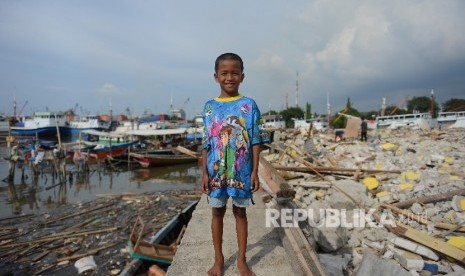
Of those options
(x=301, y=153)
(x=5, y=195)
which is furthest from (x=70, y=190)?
(x=301, y=153)

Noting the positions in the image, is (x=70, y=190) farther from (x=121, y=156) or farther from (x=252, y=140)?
(x=252, y=140)

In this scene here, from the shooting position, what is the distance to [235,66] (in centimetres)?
247

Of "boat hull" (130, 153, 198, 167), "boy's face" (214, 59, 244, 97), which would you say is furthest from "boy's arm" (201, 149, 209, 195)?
"boat hull" (130, 153, 198, 167)

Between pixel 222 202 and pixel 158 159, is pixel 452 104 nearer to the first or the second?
pixel 158 159

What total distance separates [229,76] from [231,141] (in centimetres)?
A: 55

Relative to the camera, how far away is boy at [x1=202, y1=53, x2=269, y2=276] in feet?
8.08

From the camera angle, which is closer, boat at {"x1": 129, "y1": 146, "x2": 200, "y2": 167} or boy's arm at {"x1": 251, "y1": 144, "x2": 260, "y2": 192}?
boy's arm at {"x1": 251, "y1": 144, "x2": 260, "y2": 192}

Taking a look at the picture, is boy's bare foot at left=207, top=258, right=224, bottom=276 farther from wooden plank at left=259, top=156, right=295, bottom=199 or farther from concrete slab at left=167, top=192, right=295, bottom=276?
wooden plank at left=259, top=156, right=295, bottom=199

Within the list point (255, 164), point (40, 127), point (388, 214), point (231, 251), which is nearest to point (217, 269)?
point (231, 251)

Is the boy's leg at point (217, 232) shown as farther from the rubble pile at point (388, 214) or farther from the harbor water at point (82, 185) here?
the harbor water at point (82, 185)

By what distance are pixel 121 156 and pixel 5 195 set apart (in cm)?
1083

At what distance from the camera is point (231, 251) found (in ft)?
10.4

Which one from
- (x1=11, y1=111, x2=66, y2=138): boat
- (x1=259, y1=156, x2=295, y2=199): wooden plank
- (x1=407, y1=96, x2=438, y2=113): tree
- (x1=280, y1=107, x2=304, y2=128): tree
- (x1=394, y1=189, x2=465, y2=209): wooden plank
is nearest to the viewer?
(x1=259, y1=156, x2=295, y2=199): wooden plank

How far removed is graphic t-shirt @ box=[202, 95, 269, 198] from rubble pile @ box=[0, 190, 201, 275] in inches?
209
